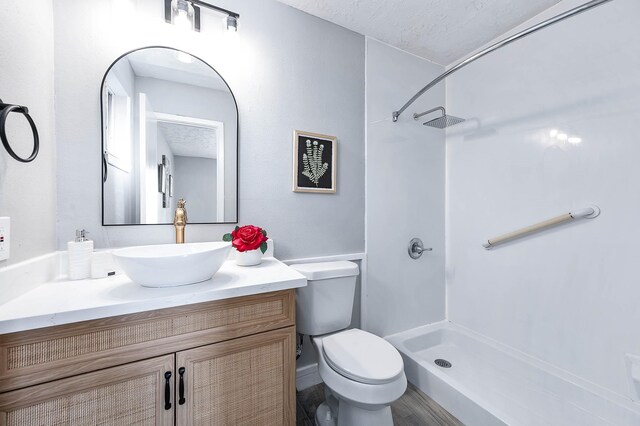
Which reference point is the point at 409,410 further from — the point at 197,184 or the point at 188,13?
the point at 188,13

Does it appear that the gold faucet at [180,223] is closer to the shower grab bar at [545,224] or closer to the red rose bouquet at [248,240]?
the red rose bouquet at [248,240]

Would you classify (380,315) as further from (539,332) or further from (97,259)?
(97,259)

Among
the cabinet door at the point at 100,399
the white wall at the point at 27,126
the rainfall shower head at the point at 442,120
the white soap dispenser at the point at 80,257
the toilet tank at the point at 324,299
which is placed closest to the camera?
the cabinet door at the point at 100,399

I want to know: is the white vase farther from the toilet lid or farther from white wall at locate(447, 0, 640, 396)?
white wall at locate(447, 0, 640, 396)

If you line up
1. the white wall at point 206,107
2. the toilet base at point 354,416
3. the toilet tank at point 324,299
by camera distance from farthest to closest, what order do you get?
the toilet tank at point 324,299 → the white wall at point 206,107 → the toilet base at point 354,416

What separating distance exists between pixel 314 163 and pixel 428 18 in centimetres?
119

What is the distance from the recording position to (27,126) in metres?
0.90

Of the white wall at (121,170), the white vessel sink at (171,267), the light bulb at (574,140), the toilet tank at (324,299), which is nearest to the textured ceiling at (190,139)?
the white wall at (121,170)

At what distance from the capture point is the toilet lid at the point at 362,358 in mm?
1079

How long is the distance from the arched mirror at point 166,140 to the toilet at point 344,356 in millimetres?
619

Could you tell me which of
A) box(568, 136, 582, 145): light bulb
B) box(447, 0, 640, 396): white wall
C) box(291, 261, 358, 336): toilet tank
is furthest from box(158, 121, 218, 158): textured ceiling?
box(568, 136, 582, 145): light bulb

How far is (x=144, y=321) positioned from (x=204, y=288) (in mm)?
187

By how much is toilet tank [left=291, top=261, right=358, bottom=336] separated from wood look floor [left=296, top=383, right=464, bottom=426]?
47cm

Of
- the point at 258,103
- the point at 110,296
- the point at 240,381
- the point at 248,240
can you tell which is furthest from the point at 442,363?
the point at 258,103
